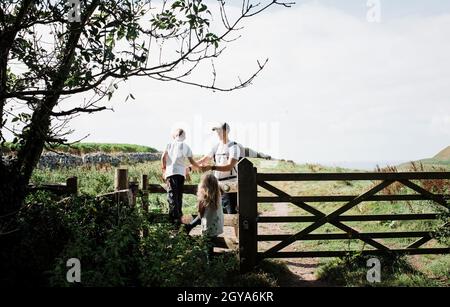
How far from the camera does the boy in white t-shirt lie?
8758 mm

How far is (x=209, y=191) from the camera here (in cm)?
705

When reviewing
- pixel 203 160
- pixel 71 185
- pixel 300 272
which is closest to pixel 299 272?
pixel 300 272

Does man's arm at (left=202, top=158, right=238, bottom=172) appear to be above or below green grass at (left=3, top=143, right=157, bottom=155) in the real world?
below

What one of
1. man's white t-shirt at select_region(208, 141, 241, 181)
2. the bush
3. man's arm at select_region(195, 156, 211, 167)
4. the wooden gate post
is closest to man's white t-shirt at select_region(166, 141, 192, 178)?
man's arm at select_region(195, 156, 211, 167)

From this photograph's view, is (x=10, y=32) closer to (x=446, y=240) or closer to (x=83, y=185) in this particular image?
(x=446, y=240)

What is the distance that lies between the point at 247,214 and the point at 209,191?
861 mm

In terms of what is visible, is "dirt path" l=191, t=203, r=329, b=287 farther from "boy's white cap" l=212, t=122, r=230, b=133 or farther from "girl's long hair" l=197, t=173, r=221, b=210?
"boy's white cap" l=212, t=122, r=230, b=133

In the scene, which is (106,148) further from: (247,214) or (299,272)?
(247,214)

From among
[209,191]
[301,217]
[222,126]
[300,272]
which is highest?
[222,126]

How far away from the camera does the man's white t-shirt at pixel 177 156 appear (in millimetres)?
8742

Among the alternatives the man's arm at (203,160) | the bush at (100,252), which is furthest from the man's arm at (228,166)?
the bush at (100,252)
